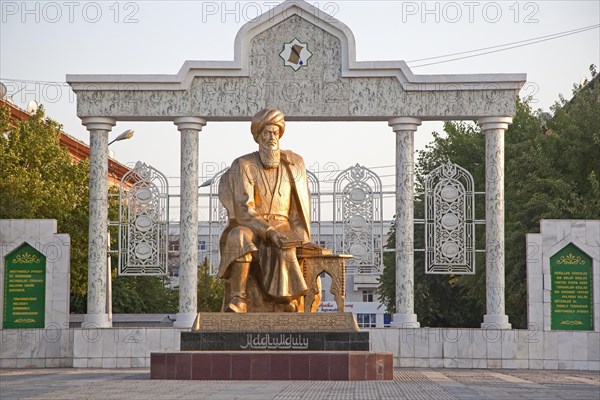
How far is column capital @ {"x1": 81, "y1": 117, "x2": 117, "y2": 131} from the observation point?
2253 cm

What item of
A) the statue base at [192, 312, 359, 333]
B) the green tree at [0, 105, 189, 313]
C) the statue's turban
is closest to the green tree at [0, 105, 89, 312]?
the green tree at [0, 105, 189, 313]

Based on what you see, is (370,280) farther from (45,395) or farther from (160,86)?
(45,395)

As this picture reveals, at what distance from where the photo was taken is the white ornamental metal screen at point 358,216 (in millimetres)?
22688

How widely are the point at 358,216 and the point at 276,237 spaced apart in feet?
20.5

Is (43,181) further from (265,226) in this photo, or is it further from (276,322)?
(276,322)

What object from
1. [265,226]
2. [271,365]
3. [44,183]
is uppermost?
[44,183]

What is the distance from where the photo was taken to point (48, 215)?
33250 mm

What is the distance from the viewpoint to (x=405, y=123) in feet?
73.6

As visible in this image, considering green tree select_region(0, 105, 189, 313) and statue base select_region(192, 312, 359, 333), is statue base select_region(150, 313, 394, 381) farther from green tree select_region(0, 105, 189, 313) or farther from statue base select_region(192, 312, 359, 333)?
green tree select_region(0, 105, 189, 313)

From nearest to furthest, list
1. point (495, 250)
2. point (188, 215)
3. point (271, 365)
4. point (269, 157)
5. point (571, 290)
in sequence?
point (271, 365), point (269, 157), point (571, 290), point (495, 250), point (188, 215)

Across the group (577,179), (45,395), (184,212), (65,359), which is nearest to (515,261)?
(577,179)

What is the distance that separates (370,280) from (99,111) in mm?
39167

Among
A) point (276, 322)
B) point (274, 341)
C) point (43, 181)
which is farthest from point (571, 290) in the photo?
point (43, 181)

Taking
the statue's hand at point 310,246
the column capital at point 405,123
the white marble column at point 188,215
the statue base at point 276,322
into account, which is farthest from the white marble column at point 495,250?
the statue base at point 276,322
